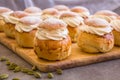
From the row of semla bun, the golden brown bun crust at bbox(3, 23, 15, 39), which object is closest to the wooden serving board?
the row of semla bun

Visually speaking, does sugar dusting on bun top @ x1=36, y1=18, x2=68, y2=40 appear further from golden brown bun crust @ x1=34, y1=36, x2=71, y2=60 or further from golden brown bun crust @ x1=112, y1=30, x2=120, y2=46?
golden brown bun crust @ x1=112, y1=30, x2=120, y2=46

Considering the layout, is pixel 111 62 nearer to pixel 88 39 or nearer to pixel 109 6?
pixel 88 39

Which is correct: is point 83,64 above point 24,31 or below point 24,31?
below

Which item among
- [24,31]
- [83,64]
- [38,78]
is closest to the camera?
[38,78]

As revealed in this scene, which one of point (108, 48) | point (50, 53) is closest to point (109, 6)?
point (108, 48)

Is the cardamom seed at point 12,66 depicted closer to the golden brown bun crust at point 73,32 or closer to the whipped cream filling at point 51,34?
the whipped cream filling at point 51,34
